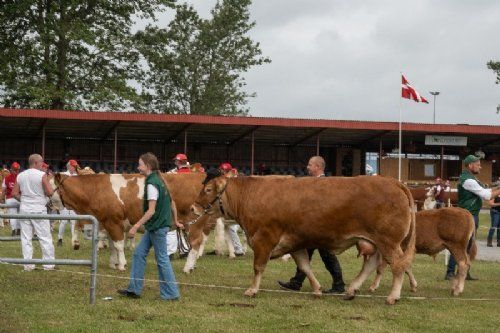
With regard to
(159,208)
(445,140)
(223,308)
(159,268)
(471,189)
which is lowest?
(223,308)

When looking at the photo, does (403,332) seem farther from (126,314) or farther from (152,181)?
(152,181)

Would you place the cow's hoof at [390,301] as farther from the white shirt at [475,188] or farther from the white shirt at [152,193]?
the white shirt at [152,193]

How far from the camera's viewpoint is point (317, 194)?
10758mm

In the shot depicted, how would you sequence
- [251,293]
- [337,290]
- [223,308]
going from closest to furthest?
[223,308]
[251,293]
[337,290]

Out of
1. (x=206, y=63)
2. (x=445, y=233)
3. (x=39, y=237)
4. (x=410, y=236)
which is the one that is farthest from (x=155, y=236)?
(x=206, y=63)

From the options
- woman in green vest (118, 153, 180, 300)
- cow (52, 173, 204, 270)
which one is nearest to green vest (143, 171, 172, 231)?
woman in green vest (118, 153, 180, 300)

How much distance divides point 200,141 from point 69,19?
8.83 meters

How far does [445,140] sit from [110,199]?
26.5 m

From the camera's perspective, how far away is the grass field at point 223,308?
8586 millimetres

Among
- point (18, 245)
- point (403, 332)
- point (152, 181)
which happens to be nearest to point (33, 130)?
point (18, 245)

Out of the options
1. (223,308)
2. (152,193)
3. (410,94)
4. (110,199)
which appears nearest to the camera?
(223,308)

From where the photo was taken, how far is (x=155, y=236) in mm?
10375

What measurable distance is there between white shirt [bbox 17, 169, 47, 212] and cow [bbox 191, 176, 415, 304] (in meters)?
3.61

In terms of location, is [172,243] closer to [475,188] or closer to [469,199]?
[469,199]
